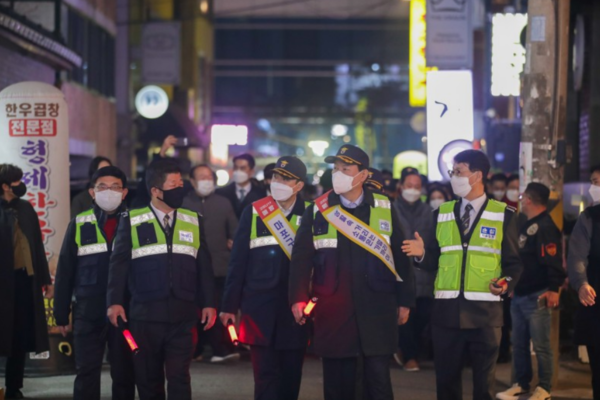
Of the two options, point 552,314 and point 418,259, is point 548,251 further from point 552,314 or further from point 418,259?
point 418,259

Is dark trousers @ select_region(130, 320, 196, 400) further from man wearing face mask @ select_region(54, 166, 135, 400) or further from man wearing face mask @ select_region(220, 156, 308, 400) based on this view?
man wearing face mask @ select_region(220, 156, 308, 400)

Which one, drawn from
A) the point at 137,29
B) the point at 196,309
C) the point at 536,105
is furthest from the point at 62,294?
the point at 137,29

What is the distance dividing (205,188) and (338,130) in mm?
48213

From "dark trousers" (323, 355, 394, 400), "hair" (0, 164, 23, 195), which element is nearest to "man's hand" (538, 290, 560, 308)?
"dark trousers" (323, 355, 394, 400)

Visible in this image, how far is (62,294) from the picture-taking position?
8.62 m

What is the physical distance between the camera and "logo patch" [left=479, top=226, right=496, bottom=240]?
8047 millimetres

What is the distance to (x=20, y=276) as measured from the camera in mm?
10047

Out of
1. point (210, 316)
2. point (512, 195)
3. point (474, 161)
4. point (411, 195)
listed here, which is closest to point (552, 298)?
point (474, 161)

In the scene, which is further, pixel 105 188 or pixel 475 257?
pixel 105 188

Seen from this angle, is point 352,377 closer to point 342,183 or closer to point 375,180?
point 342,183

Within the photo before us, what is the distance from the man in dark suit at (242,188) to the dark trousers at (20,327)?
3872 mm

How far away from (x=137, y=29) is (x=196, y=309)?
90.6 ft

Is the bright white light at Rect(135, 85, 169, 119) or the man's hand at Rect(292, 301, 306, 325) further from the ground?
the bright white light at Rect(135, 85, 169, 119)

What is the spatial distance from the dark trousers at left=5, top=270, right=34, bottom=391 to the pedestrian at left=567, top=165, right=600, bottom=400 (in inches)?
192
